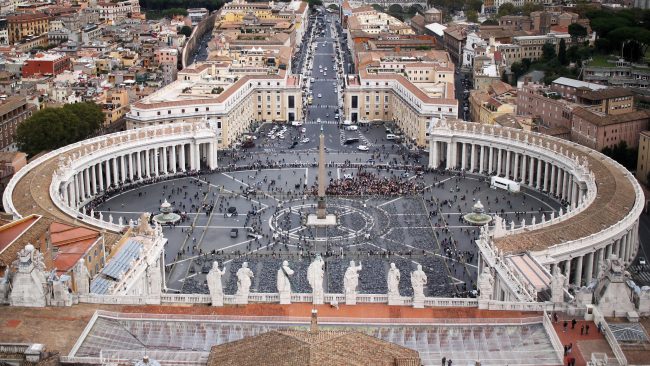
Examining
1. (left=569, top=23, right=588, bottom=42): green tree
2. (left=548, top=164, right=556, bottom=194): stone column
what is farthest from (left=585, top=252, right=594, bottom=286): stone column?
(left=569, top=23, right=588, bottom=42): green tree

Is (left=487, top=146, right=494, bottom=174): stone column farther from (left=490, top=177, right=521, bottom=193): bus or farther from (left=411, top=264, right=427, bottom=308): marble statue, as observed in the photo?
(left=411, top=264, right=427, bottom=308): marble statue

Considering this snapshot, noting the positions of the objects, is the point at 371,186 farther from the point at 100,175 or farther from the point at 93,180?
the point at 93,180

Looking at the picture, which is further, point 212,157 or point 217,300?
point 212,157

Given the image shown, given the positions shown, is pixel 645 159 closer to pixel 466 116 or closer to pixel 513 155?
pixel 513 155

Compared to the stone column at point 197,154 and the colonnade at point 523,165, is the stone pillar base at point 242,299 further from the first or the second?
the stone column at point 197,154

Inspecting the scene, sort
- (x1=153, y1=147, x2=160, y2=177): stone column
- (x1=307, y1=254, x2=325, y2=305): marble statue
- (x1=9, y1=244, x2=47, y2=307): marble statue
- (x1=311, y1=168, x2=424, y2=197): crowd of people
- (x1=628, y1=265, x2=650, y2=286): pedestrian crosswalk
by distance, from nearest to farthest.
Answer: (x1=9, y1=244, x2=47, y2=307): marble statue, (x1=307, y1=254, x2=325, y2=305): marble statue, (x1=628, y1=265, x2=650, y2=286): pedestrian crosswalk, (x1=311, y1=168, x2=424, y2=197): crowd of people, (x1=153, y1=147, x2=160, y2=177): stone column

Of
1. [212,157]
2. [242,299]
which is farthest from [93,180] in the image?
[242,299]

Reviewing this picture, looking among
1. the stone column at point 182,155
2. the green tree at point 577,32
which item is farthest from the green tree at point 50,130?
the green tree at point 577,32
